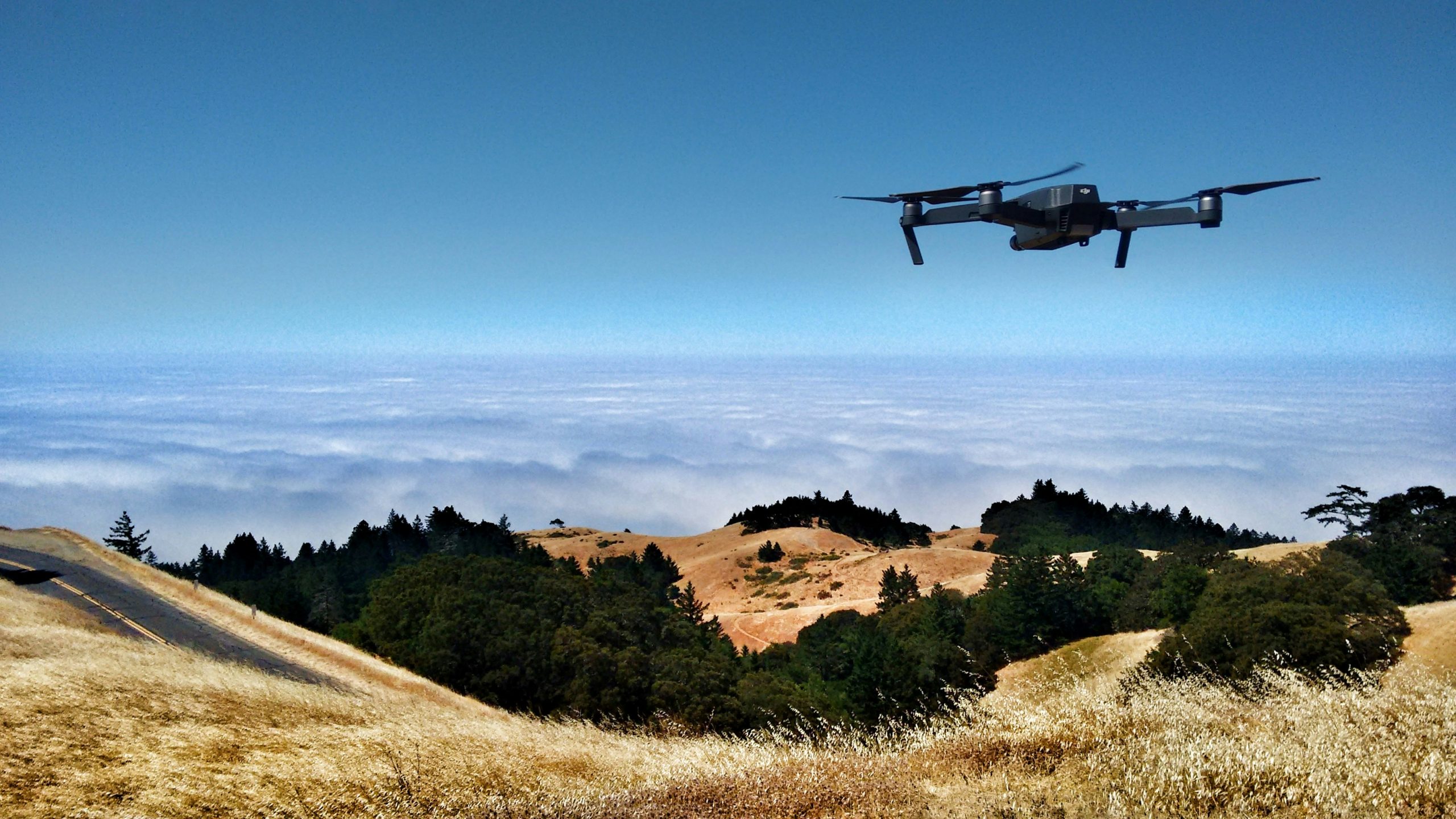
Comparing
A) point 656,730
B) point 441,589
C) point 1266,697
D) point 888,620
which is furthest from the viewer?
point 888,620

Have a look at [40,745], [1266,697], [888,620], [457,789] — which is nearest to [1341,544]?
[888,620]

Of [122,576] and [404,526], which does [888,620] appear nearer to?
[122,576]

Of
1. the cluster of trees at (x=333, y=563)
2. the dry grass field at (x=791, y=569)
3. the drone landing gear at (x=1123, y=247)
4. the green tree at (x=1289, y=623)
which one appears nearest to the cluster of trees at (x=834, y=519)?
the dry grass field at (x=791, y=569)

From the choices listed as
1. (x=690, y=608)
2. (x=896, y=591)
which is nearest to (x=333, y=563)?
(x=690, y=608)

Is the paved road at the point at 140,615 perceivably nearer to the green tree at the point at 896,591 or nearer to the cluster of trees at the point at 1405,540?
the green tree at the point at 896,591

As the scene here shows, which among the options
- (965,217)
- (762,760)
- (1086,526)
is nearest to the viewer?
(762,760)

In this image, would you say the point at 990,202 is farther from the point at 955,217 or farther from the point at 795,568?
the point at 795,568
